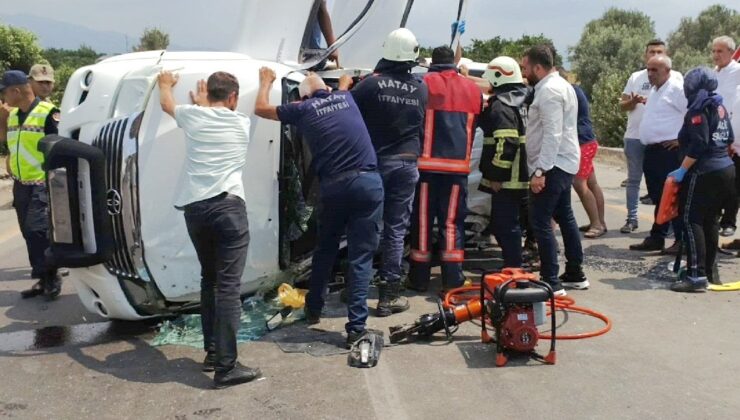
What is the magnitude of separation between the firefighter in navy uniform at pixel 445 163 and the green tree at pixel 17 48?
14630 millimetres

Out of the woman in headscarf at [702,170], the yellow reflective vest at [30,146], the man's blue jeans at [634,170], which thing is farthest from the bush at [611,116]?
the yellow reflective vest at [30,146]

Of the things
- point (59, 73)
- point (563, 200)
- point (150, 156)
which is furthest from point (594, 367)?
point (59, 73)

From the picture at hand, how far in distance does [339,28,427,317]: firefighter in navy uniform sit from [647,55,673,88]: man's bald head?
3.15 metres

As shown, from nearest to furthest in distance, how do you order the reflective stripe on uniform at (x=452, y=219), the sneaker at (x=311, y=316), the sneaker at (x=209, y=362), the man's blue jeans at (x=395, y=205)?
the sneaker at (x=209, y=362) → the sneaker at (x=311, y=316) → the man's blue jeans at (x=395, y=205) → the reflective stripe on uniform at (x=452, y=219)

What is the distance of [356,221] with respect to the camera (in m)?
4.80

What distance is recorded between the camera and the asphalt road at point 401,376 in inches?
152

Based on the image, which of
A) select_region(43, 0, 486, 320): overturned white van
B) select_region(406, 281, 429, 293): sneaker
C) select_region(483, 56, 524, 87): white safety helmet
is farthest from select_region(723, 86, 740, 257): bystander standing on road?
select_region(43, 0, 486, 320): overturned white van

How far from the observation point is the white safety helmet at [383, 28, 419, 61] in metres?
5.30

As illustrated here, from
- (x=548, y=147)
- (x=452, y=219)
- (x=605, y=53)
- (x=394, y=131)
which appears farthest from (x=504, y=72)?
(x=605, y=53)

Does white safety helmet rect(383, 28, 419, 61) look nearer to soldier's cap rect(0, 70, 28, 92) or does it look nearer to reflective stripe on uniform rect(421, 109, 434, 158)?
reflective stripe on uniform rect(421, 109, 434, 158)

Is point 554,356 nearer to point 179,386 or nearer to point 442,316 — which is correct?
point 442,316

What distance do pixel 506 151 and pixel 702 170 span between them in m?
1.69

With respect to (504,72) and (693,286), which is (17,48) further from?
(693,286)

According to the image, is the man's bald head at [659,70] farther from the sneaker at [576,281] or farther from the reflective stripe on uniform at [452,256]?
the reflective stripe on uniform at [452,256]
